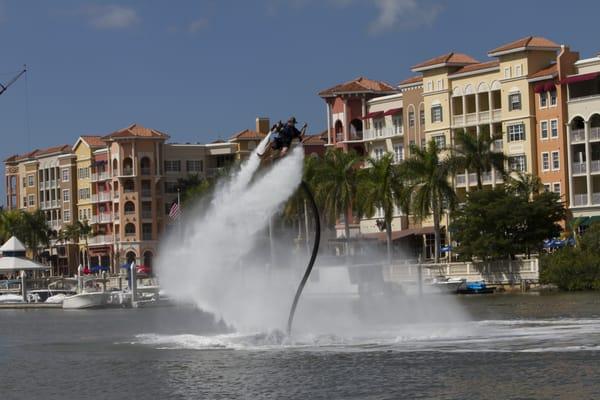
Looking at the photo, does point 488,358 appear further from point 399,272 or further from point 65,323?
point 399,272

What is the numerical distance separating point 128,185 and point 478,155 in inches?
3109

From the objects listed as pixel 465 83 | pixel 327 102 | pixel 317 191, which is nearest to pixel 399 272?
pixel 317 191

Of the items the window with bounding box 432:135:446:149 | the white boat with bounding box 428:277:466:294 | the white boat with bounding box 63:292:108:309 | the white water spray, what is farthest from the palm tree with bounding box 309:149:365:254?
the white water spray

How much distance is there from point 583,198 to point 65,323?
57762mm

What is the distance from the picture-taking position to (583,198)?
444 feet

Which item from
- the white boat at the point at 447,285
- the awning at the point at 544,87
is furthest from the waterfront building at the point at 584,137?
the white boat at the point at 447,285

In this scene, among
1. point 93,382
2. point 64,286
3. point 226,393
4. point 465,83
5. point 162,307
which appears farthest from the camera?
point 64,286

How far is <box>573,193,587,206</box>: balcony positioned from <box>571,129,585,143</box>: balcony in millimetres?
5139

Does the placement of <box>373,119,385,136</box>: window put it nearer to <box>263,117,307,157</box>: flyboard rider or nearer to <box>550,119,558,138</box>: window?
<box>550,119,558,138</box>: window

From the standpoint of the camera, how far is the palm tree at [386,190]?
13425 cm

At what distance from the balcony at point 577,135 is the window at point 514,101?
7478 mm

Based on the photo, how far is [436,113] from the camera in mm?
152750

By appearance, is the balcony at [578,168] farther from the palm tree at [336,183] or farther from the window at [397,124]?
the window at [397,124]

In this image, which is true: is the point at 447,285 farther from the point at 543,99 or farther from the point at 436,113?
the point at 436,113
